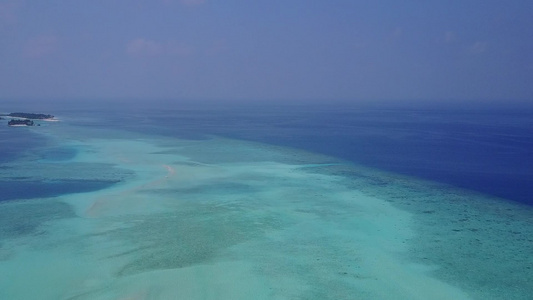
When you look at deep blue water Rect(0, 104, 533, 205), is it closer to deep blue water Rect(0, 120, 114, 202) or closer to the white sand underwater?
deep blue water Rect(0, 120, 114, 202)

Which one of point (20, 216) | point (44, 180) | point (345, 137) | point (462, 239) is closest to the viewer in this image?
point (462, 239)

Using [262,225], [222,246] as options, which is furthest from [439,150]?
[222,246]

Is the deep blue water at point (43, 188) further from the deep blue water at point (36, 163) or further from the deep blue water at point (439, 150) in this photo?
the deep blue water at point (439, 150)

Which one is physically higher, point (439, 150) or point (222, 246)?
point (439, 150)

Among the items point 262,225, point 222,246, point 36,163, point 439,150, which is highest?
point 439,150

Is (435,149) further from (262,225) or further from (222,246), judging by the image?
(222,246)

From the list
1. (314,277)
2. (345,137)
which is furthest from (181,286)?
(345,137)

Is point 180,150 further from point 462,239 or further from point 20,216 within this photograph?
point 462,239
